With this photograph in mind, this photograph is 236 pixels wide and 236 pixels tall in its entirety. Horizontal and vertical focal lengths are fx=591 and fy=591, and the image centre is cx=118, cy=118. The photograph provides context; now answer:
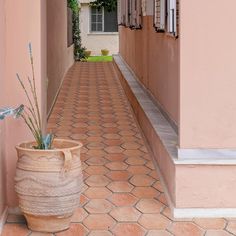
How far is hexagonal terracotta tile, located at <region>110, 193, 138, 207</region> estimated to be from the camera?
4.79 meters

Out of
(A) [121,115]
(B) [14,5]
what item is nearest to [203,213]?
(B) [14,5]

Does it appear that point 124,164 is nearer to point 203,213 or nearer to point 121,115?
point 203,213

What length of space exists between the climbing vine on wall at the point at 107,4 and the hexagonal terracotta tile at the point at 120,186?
2053 cm

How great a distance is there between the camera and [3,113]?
12.8ft

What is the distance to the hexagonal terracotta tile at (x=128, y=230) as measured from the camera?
4164 millimetres

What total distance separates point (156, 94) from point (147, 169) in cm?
183

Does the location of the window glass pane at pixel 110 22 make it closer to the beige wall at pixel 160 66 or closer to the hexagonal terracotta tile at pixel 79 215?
the beige wall at pixel 160 66

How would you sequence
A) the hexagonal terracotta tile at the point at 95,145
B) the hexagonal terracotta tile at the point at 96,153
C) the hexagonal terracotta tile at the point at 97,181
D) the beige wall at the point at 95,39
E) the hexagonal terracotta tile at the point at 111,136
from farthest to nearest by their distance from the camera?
the beige wall at the point at 95,39 → the hexagonal terracotta tile at the point at 111,136 → the hexagonal terracotta tile at the point at 95,145 → the hexagonal terracotta tile at the point at 96,153 → the hexagonal terracotta tile at the point at 97,181

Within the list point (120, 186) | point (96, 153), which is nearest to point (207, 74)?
point (120, 186)

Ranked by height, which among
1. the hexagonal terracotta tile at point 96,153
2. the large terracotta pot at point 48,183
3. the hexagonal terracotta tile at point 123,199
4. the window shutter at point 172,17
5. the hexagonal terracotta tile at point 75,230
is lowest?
the hexagonal terracotta tile at point 75,230

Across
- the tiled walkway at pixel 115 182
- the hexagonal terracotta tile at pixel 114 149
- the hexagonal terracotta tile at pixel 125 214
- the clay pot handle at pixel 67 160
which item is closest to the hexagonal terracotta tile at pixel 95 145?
the tiled walkway at pixel 115 182

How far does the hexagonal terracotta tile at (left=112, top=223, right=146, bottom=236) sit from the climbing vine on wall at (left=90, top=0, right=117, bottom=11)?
2156 centimetres

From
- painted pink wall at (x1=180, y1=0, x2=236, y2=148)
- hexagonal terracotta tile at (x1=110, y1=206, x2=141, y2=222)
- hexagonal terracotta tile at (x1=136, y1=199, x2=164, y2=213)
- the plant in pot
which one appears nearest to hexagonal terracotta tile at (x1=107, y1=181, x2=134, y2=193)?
hexagonal terracotta tile at (x1=136, y1=199, x2=164, y2=213)

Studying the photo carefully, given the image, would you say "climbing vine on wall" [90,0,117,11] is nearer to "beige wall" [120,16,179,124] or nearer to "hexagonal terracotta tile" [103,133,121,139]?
"beige wall" [120,16,179,124]
